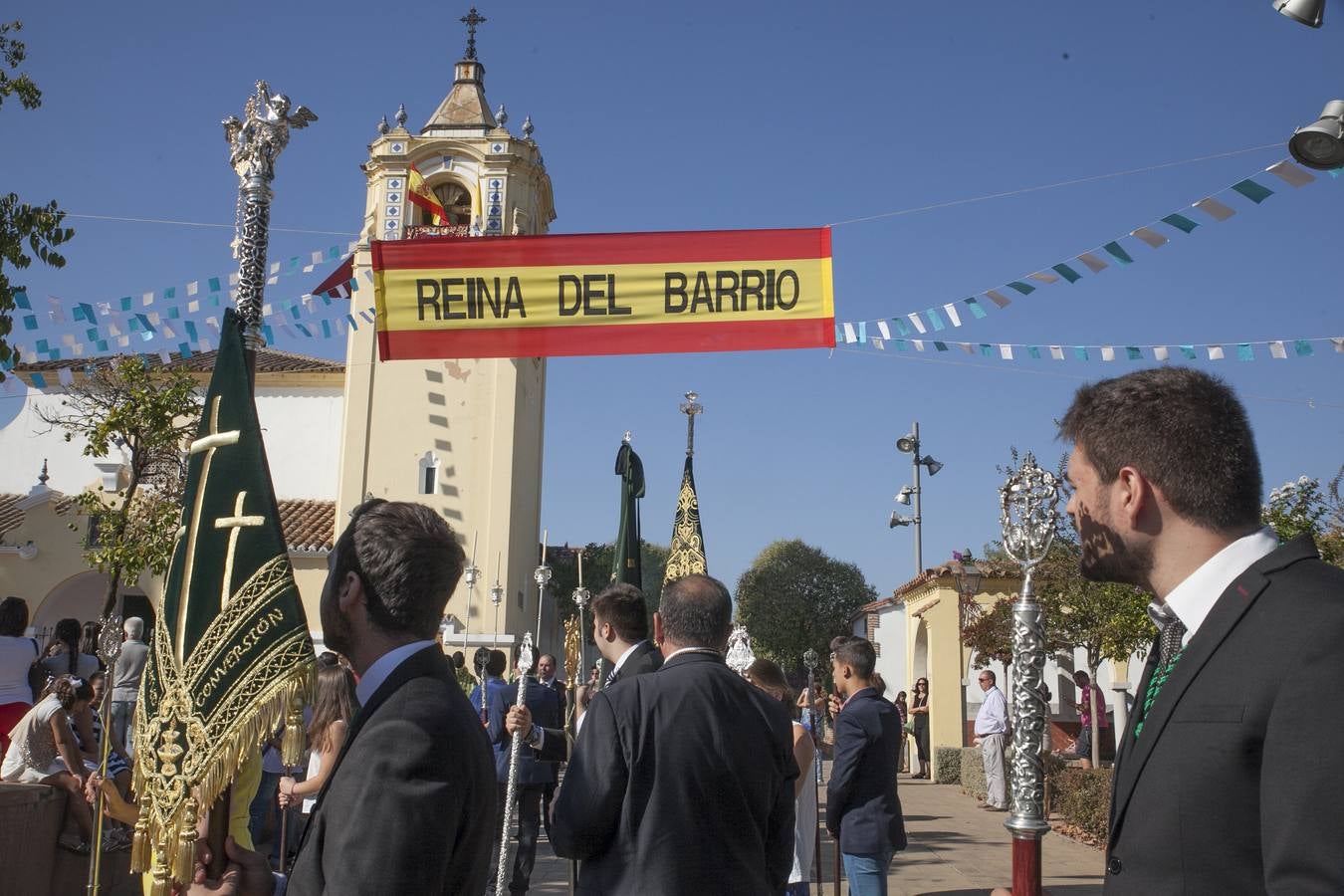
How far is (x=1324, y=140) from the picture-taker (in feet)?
18.9

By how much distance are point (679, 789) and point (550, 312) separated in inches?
162

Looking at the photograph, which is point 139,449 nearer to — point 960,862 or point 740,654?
point 740,654

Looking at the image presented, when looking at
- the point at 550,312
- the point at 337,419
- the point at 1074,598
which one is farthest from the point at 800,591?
the point at 550,312

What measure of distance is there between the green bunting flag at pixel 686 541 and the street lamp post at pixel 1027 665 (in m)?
10.5

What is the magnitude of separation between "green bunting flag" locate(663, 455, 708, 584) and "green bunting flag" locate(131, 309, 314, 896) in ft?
35.9

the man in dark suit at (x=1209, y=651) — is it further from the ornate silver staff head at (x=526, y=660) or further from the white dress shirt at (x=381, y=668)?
the ornate silver staff head at (x=526, y=660)

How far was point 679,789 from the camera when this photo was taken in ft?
12.5

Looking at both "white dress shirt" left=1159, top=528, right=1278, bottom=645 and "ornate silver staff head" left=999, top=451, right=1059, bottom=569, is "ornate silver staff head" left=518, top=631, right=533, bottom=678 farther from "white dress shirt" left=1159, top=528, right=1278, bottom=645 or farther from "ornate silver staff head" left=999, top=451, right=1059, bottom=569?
"white dress shirt" left=1159, top=528, right=1278, bottom=645

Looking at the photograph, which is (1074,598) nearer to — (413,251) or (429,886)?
(413,251)

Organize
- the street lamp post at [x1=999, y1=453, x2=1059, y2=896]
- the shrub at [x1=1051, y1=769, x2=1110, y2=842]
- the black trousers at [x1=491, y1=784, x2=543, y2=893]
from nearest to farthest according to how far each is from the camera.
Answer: the street lamp post at [x1=999, y1=453, x2=1059, y2=896], the black trousers at [x1=491, y1=784, x2=543, y2=893], the shrub at [x1=1051, y1=769, x2=1110, y2=842]

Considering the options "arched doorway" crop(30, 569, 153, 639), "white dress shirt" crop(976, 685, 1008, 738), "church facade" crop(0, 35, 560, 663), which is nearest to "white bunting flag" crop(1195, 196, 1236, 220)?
"white dress shirt" crop(976, 685, 1008, 738)

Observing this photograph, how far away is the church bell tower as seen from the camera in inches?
1195

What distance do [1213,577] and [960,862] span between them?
11.0 meters

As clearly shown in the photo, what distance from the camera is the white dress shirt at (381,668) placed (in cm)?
263
